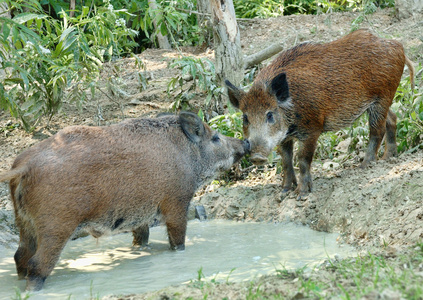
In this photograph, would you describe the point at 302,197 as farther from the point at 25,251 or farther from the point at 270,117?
the point at 25,251

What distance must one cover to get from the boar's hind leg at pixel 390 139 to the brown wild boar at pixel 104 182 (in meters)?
2.54

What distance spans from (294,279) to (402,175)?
267 cm

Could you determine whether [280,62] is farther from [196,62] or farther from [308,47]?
[196,62]

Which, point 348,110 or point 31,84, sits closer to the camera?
point 348,110

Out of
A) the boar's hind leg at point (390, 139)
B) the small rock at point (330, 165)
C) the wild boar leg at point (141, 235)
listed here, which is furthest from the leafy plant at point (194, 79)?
the wild boar leg at point (141, 235)

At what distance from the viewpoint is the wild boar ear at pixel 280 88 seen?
6068 millimetres

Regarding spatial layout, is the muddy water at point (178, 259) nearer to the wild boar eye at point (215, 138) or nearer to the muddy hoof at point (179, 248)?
the muddy hoof at point (179, 248)

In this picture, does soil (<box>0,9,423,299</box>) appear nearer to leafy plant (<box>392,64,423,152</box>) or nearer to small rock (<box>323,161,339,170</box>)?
small rock (<box>323,161,339,170</box>)

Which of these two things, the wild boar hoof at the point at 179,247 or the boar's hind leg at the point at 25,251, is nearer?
the boar's hind leg at the point at 25,251

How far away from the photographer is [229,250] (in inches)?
217

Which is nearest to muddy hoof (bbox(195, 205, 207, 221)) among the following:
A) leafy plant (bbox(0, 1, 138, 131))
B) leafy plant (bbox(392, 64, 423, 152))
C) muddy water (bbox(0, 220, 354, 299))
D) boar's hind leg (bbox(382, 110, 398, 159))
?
muddy water (bbox(0, 220, 354, 299))

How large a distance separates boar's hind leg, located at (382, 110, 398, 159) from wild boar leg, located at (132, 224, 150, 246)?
11.0 ft

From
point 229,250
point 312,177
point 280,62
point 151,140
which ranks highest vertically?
point 280,62

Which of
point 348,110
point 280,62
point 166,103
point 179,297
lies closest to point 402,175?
point 348,110
